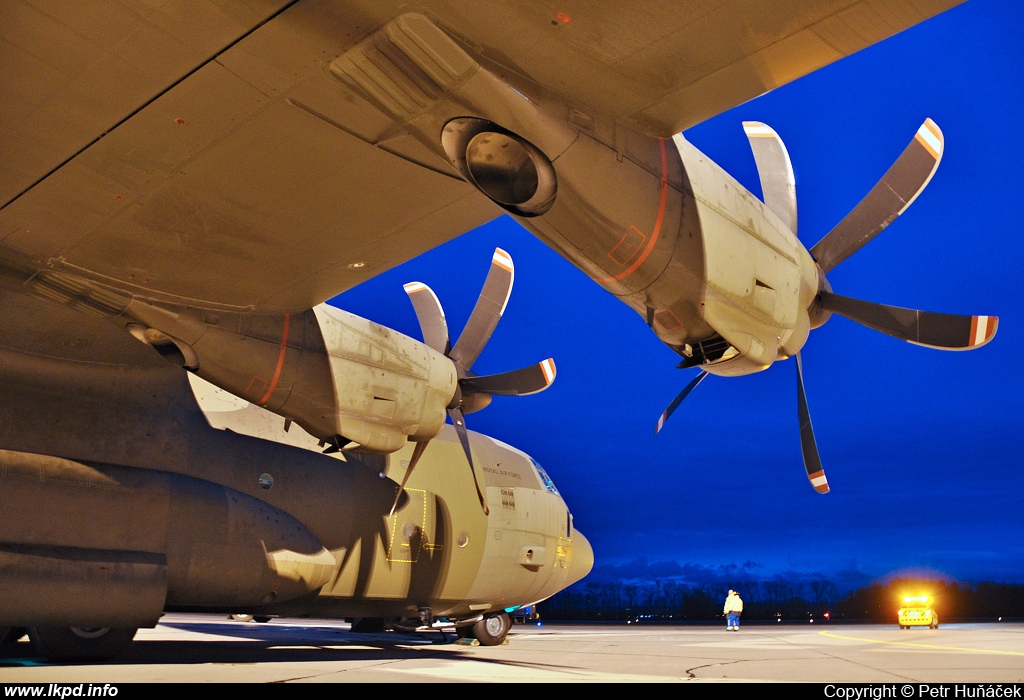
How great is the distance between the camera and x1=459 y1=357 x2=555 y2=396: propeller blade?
13.3 m

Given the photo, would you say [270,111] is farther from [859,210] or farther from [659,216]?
[859,210]

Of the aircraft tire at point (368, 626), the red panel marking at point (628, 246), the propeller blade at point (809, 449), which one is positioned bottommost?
the aircraft tire at point (368, 626)

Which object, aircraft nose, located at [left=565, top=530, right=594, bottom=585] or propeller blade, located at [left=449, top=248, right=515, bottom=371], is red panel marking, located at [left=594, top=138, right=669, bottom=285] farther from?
aircraft nose, located at [left=565, top=530, right=594, bottom=585]

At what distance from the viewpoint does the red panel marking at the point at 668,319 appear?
773 cm

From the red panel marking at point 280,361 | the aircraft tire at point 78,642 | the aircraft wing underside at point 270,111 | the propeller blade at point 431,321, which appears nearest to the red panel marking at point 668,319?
the aircraft wing underside at point 270,111

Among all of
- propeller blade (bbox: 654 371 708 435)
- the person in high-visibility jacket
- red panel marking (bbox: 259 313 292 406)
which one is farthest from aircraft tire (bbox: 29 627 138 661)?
the person in high-visibility jacket

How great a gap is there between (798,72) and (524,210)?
2371mm

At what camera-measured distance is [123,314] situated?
952 cm

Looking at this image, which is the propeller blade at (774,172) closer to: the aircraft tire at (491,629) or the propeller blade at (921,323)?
the propeller blade at (921,323)

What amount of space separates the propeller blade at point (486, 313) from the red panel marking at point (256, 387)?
14.1 feet

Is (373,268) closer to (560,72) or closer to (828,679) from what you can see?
(560,72)

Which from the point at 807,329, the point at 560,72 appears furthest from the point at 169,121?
the point at 807,329

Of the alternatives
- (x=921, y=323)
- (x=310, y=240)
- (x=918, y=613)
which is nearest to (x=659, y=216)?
(x=921, y=323)

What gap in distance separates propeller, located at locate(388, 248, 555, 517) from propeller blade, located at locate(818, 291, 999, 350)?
4955mm
